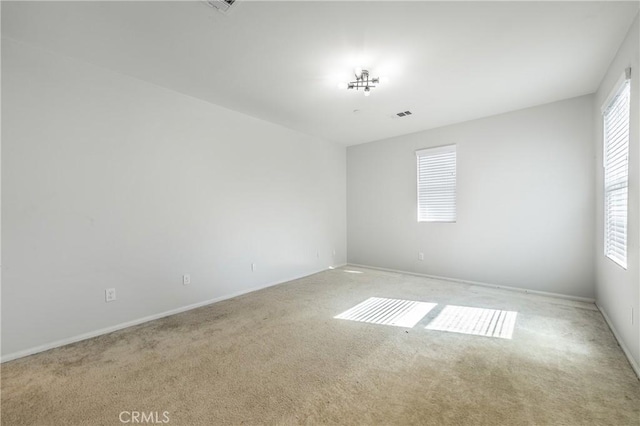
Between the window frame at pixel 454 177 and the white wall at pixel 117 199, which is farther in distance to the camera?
the window frame at pixel 454 177

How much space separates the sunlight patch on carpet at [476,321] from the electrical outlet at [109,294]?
319 cm

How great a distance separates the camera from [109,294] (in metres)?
2.84

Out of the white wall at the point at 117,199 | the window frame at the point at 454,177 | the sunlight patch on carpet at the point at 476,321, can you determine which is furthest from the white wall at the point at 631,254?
the white wall at the point at 117,199

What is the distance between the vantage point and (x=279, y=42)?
2.40 metres

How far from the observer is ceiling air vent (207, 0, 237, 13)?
1.94 m

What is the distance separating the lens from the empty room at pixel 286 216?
1917 mm

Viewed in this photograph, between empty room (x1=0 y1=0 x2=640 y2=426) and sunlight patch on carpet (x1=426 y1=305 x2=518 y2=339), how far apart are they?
1.2 inches

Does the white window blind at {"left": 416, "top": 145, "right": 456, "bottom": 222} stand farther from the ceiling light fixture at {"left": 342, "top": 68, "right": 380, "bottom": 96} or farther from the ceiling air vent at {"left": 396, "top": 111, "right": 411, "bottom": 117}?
the ceiling light fixture at {"left": 342, "top": 68, "right": 380, "bottom": 96}

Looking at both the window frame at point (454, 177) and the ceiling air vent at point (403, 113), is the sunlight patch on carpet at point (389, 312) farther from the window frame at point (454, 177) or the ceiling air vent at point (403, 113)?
the ceiling air vent at point (403, 113)

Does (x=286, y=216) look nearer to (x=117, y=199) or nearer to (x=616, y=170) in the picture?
(x=117, y=199)

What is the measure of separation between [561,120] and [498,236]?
174 centimetres

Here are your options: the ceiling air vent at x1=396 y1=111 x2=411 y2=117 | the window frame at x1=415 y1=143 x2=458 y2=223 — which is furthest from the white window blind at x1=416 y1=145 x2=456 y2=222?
the ceiling air vent at x1=396 y1=111 x2=411 y2=117

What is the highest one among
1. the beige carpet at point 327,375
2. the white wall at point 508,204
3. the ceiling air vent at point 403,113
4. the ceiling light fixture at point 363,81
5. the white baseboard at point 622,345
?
the ceiling air vent at point 403,113

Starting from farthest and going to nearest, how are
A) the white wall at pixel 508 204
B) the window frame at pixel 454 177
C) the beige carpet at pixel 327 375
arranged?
the window frame at pixel 454 177
the white wall at pixel 508 204
the beige carpet at pixel 327 375
